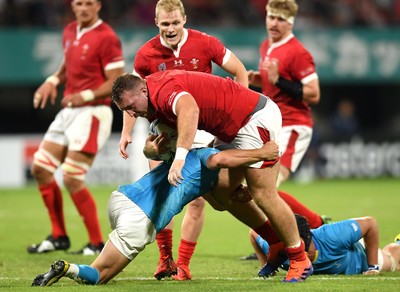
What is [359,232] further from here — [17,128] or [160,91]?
[17,128]

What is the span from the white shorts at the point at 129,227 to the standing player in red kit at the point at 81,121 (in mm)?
2713

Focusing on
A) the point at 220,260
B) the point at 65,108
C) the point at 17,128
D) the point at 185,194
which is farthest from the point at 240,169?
the point at 17,128

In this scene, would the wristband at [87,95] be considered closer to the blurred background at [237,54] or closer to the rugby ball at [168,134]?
the rugby ball at [168,134]

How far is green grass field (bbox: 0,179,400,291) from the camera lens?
21.6ft

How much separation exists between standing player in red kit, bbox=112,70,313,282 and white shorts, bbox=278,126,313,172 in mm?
2221

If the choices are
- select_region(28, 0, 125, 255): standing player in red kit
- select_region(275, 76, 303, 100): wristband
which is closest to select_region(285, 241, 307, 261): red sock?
select_region(275, 76, 303, 100): wristband

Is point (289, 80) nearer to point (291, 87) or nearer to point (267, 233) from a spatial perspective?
point (291, 87)

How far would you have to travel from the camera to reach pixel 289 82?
888cm

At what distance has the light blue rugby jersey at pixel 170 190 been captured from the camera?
6.52 m

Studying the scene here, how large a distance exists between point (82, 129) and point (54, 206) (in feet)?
2.87

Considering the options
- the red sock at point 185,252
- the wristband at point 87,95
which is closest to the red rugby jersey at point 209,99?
the red sock at point 185,252

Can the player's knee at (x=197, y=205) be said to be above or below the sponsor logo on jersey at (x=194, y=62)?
below

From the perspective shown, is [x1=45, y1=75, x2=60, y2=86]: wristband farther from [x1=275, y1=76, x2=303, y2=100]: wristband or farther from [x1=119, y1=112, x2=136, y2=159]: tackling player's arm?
[x1=119, y1=112, x2=136, y2=159]: tackling player's arm

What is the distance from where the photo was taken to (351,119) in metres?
19.3
